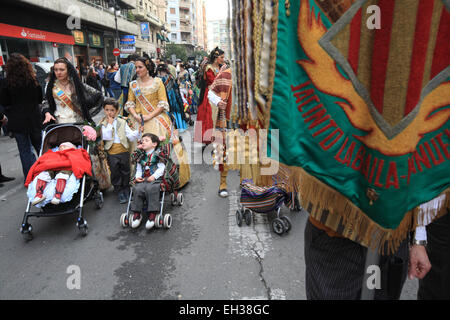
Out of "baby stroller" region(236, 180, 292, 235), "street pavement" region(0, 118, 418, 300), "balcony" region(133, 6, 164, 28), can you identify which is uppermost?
"balcony" region(133, 6, 164, 28)

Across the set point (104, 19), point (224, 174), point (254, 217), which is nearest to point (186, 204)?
point (224, 174)

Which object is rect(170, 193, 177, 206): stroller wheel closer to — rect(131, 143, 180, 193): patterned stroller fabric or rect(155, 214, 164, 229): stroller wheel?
rect(131, 143, 180, 193): patterned stroller fabric

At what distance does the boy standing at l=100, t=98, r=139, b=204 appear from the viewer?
4.52 metres

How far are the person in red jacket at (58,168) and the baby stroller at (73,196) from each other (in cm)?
15

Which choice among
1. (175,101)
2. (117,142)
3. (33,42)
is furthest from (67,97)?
(33,42)

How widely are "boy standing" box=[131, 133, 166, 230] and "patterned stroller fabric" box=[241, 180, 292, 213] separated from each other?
110cm

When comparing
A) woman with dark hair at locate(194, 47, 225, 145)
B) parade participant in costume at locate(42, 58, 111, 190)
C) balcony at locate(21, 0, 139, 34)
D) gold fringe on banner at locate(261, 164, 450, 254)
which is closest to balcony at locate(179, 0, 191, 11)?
balcony at locate(21, 0, 139, 34)

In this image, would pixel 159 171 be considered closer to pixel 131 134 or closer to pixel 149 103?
pixel 131 134

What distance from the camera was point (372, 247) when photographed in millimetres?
1102

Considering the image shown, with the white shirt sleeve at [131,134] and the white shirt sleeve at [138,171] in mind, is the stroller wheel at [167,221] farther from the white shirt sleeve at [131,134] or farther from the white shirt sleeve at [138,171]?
the white shirt sleeve at [131,134]

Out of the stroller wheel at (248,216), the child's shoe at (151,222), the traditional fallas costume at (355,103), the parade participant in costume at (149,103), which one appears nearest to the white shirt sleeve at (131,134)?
the parade participant in costume at (149,103)

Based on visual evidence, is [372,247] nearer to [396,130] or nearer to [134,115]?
[396,130]

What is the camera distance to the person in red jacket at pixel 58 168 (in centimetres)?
353
